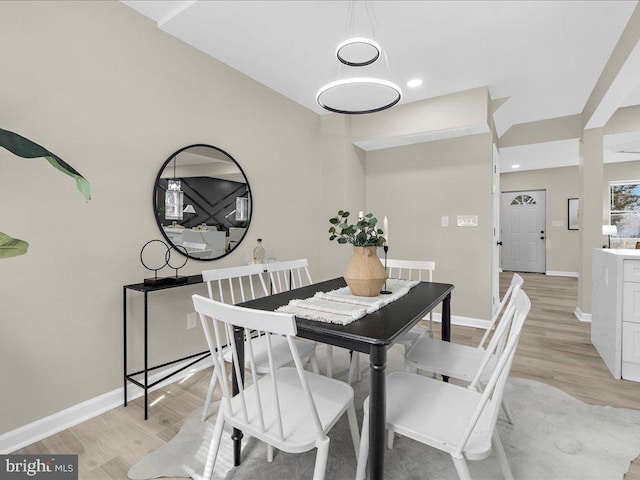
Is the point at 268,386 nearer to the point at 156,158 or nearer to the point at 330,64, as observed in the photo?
the point at 156,158

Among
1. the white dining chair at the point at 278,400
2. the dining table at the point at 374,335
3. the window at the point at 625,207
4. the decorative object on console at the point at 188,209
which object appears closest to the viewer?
the white dining chair at the point at 278,400

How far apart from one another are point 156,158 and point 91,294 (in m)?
0.98

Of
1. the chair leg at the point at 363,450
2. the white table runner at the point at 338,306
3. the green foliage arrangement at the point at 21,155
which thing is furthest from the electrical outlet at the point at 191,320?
the chair leg at the point at 363,450

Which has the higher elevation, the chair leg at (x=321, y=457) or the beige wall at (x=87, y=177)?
the beige wall at (x=87, y=177)

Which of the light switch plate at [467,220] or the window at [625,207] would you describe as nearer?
the light switch plate at [467,220]

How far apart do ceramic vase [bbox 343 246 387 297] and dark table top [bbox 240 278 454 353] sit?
0.14 metres

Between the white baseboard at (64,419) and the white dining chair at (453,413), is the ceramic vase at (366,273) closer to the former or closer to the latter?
the white dining chair at (453,413)

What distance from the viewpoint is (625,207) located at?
241 inches

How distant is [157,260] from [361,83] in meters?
1.78

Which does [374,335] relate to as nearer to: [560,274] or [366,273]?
[366,273]

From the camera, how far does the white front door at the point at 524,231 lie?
24.3 feet

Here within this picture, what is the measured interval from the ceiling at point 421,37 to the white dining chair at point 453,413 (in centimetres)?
197

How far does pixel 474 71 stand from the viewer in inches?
114

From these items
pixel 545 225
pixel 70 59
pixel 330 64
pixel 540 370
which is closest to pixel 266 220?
pixel 330 64
